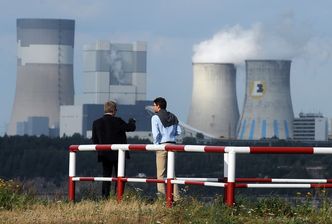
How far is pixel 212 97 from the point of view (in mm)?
152125

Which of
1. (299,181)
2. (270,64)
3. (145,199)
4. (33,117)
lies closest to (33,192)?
(145,199)

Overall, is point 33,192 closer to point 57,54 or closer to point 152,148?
point 152,148

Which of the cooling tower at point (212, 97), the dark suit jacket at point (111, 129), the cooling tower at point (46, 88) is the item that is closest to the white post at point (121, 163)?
the dark suit jacket at point (111, 129)

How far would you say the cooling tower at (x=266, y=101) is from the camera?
14775cm

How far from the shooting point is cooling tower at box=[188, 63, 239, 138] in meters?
152

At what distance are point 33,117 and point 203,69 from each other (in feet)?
153

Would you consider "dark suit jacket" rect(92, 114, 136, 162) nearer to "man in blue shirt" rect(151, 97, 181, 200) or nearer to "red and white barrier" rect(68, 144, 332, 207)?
"man in blue shirt" rect(151, 97, 181, 200)

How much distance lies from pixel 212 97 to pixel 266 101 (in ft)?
19.2

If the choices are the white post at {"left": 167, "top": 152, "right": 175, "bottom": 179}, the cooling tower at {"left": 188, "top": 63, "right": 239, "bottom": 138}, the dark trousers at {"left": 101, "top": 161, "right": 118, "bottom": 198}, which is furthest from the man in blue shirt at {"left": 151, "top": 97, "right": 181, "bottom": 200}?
the cooling tower at {"left": 188, "top": 63, "right": 239, "bottom": 138}

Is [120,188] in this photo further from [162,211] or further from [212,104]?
[212,104]

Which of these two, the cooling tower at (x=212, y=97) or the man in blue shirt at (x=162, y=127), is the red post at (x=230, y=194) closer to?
the man in blue shirt at (x=162, y=127)

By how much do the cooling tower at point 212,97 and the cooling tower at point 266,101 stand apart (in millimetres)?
2205

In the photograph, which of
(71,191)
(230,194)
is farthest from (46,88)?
(230,194)

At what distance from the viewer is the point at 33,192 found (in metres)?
16.9
